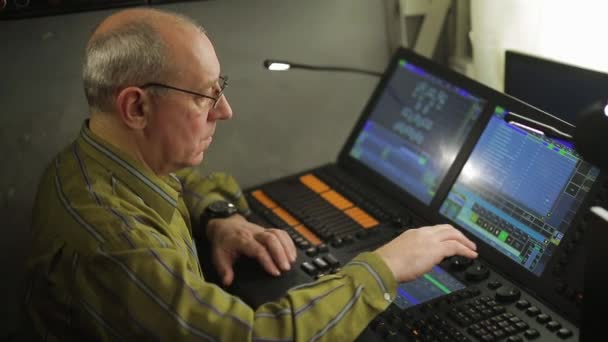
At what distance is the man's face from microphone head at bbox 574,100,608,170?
2.38 feet

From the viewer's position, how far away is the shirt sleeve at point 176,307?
1.27 meters

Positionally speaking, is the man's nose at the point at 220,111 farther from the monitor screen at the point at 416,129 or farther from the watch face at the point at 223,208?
the monitor screen at the point at 416,129

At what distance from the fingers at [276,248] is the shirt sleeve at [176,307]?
0.29 metres

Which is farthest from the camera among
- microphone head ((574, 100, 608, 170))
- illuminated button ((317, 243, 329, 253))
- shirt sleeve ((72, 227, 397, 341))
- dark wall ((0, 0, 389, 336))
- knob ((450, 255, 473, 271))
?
dark wall ((0, 0, 389, 336))

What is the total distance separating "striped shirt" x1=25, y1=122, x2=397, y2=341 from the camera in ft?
4.17

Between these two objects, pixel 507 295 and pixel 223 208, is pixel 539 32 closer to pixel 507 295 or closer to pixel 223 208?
pixel 507 295

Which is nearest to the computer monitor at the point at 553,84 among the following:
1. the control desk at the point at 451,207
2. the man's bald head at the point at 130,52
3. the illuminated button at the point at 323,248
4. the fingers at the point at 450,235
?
the control desk at the point at 451,207

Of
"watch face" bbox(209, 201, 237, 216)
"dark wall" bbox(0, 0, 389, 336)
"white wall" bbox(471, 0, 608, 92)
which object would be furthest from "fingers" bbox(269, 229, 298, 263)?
"white wall" bbox(471, 0, 608, 92)

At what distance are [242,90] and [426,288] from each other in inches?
38.9

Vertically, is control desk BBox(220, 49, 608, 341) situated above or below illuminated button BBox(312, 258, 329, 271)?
above

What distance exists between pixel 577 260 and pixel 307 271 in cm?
57

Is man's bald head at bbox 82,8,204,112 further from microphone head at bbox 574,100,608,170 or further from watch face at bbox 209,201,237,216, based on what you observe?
microphone head at bbox 574,100,608,170

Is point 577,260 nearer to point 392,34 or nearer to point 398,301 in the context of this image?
point 398,301

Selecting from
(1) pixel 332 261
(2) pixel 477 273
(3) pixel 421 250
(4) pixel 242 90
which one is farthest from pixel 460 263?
(4) pixel 242 90
